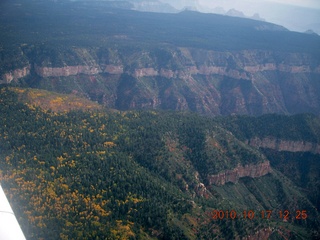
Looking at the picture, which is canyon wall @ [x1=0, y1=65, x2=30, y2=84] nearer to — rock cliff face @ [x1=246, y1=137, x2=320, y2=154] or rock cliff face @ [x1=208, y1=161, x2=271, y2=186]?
rock cliff face @ [x1=208, y1=161, x2=271, y2=186]

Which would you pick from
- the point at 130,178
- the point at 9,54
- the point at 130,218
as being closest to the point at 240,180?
the point at 130,178

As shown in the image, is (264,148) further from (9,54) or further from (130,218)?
(9,54)

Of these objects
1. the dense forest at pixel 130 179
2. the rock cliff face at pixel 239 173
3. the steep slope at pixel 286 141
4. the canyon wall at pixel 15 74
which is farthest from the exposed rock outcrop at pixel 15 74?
the rock cliff face at pixel 239 173

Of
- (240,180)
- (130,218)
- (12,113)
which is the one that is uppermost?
(12,113)

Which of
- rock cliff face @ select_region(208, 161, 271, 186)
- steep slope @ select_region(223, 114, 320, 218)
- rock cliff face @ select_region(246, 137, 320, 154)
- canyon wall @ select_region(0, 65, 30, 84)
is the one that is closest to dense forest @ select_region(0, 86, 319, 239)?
rock cliff face @ select_region(208, 161, 271, 186)

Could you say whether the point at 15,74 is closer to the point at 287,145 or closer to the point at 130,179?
the point at 130,179
